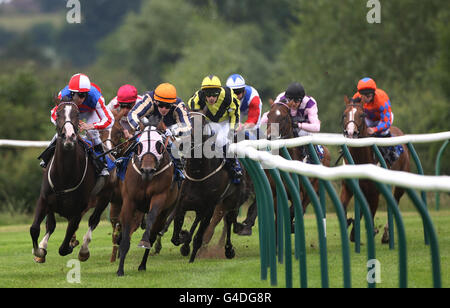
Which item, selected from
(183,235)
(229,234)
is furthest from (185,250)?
(229,234)

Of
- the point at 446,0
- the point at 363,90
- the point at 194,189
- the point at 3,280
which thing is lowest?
the point at 3,280

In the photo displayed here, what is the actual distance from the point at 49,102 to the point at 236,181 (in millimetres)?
15886

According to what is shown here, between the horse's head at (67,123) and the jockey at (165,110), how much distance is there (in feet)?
2.22

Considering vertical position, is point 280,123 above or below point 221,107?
below

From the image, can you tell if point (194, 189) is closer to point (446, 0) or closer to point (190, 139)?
point (190, 139)

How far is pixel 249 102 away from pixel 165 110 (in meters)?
2.23

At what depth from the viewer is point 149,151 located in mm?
8125

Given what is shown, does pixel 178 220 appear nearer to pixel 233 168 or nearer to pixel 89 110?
pixel 233 168

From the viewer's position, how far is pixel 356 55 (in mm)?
37625

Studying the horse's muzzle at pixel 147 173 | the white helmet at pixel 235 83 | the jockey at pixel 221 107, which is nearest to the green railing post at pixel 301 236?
the horse's muzzle at pixel 147 173

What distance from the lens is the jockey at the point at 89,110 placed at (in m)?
9.09

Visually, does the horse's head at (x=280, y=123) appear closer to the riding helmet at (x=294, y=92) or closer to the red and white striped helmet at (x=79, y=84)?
the riding helmet at (x=294, y=92)

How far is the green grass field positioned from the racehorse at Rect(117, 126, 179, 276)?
17.7 inches
